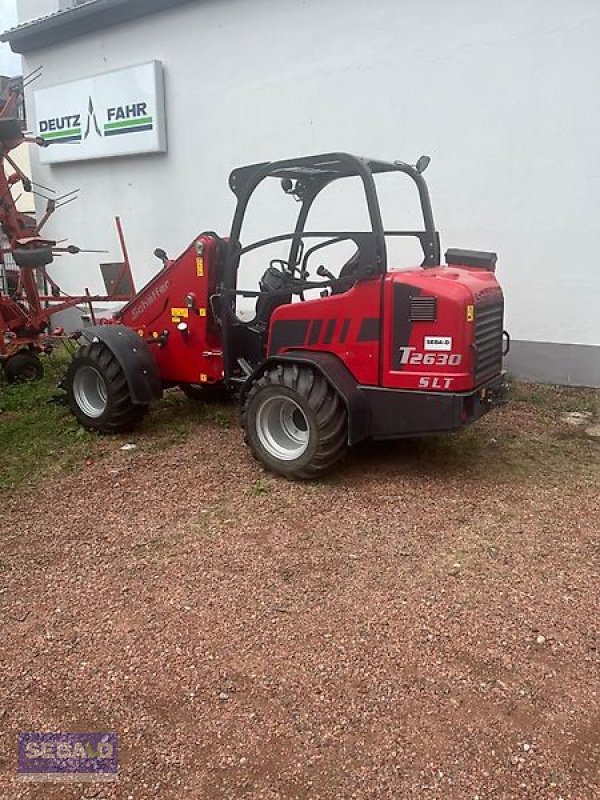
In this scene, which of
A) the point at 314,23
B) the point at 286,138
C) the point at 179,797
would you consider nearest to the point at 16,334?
the point at 286,138

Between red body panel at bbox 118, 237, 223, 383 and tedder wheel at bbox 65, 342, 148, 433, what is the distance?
0.43 m

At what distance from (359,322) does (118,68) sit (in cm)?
757

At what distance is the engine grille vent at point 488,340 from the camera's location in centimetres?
446

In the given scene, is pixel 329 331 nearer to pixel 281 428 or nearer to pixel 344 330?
pixel 344 330

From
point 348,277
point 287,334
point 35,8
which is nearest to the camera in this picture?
point 348,277

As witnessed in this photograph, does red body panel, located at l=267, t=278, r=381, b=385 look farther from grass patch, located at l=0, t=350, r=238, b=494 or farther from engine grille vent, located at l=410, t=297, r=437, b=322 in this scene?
grass patch, located at l=0, t=350, r=238, b=494

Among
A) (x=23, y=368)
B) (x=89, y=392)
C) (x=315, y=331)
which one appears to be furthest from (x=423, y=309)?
(x=23, y=368)

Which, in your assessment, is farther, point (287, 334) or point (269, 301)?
point (269, 301)

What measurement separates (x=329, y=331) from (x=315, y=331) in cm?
12

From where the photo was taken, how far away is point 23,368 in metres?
7.95

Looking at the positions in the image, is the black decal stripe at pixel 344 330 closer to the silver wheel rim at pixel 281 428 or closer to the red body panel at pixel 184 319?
the silver wheel rim at pixel 281 428

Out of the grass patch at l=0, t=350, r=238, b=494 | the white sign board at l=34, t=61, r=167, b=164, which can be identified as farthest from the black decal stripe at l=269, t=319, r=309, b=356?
the white sign board at l=34, t=61, r=167, b=164

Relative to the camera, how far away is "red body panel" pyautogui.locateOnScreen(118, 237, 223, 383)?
18.3 feet

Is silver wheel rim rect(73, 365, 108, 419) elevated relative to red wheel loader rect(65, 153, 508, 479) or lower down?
lower down
